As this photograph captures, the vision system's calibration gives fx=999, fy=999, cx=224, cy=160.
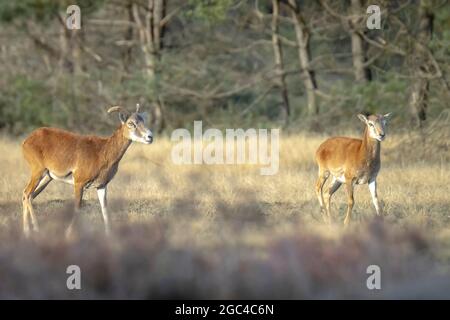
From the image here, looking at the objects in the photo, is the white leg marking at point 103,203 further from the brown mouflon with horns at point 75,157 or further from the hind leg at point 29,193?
the hind leg at point 29,193

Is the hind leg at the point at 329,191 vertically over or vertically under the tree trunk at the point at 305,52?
under

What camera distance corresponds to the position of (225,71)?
28.7 meters

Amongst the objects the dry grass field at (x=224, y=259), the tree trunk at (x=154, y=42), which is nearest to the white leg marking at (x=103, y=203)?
the dry grass field at (x=224, y=259)

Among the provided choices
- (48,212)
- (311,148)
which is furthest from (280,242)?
(311,148)

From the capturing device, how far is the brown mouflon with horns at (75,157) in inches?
480

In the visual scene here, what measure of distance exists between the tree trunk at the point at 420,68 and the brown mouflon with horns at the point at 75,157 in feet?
29.6

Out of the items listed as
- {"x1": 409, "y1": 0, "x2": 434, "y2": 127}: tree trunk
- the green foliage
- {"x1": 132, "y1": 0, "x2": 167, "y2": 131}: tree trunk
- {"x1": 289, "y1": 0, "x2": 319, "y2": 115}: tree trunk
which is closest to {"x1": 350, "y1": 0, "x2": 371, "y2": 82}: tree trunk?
{"x1": 289, "y1": 0, "x2": 319, "y2": 115}: tree trunk

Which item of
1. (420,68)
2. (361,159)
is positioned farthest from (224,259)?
(420,68)

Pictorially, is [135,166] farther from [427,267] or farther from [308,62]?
[427,267]

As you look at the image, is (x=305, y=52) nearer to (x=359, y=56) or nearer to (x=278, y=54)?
(x=278, y=54)

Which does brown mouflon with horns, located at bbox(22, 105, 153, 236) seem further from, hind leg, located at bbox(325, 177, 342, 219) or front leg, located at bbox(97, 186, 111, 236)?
hind leg, located at bbox(325, 177, 342, 219)

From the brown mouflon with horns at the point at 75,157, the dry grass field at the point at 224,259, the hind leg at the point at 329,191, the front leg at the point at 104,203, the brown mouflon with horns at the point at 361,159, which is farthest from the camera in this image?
the hind leg at the point at 329,191

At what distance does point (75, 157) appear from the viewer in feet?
40.1
